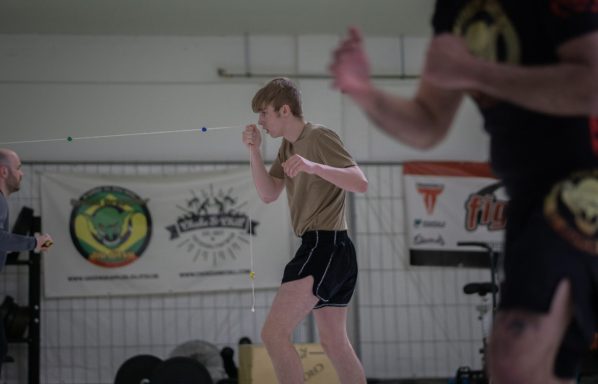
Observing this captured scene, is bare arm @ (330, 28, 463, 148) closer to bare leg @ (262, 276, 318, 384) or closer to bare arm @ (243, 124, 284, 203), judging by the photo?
bare leg @ (262, 276, 318, 384)

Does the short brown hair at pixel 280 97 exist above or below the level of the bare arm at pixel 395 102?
above

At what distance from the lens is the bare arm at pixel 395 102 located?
5.15 feet

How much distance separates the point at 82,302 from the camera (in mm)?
7238

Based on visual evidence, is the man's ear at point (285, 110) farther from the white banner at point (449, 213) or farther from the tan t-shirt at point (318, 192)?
the white banner at point (449, 213)

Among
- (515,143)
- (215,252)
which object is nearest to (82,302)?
(215,252)

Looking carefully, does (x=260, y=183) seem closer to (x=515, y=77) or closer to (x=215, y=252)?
(x=515, y=77)

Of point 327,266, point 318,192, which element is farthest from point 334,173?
point 327,266

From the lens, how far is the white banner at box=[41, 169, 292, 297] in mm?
7219

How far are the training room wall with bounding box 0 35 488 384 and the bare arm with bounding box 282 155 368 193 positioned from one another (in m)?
3.88

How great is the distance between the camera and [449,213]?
755cm

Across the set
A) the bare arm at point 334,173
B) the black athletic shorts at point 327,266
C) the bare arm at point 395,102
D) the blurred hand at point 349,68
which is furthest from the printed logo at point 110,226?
the blurred hand at point 349,68

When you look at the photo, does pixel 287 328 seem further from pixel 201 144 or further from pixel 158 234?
pixel 201 144

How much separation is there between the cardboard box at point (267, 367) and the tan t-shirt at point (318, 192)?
248 centimetres

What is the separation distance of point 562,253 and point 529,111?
305mm
